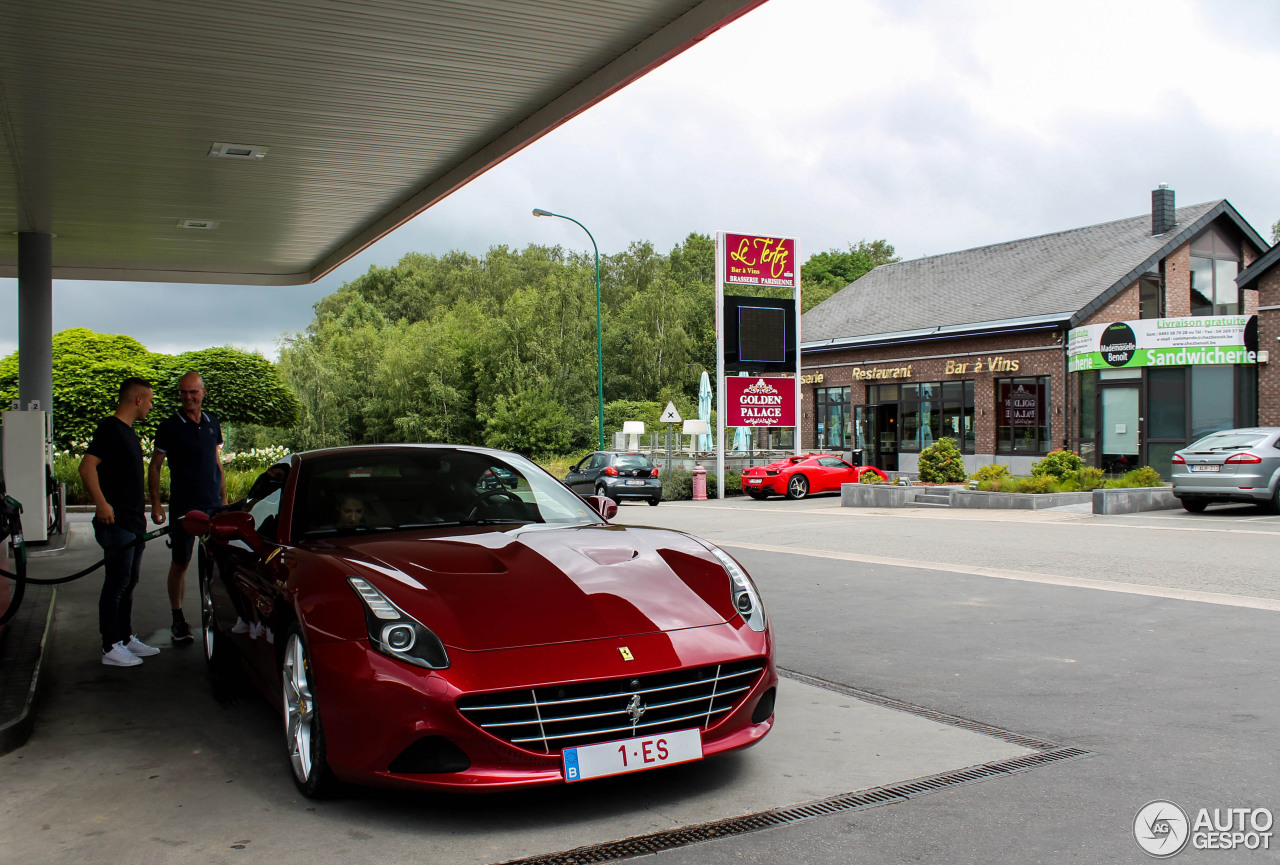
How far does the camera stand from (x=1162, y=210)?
32.7 m

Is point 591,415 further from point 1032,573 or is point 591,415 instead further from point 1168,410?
point 1032,573

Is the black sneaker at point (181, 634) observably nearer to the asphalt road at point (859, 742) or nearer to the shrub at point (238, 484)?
the asphalt road at point (859, 742)

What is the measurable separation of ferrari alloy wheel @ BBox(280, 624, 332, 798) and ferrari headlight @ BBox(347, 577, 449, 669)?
1.28 ft

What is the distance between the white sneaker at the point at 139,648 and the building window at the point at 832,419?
3441 centimetres

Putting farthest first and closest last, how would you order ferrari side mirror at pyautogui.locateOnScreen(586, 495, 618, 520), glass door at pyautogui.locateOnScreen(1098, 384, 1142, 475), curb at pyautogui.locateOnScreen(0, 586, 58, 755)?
glass door at pyautogui.locateOnScreen(1098, 384, 1142, 475) → ferrari side mirror at pyautogui.locateOnScreen(586, 495, 618, 520) → curb at pyautogui.locateOnScreen(0, 586, 58, 755)

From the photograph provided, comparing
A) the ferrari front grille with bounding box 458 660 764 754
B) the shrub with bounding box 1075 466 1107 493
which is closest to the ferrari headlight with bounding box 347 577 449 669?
the ferrari front grille with bounding box 458 660 764 754

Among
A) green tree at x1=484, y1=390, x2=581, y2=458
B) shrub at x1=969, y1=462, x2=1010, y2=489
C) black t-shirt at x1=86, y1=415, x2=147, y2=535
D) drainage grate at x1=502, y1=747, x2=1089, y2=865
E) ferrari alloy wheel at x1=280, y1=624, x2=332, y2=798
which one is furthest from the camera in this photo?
green tree at x1=484, y1=390, x2=581, y2=458

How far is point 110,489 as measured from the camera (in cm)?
654

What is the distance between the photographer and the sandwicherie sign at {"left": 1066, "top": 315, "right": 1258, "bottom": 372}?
26922mm

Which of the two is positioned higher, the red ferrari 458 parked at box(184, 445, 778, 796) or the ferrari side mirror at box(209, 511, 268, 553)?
the ferrari side mirror at box(209, 511, 268, 553)

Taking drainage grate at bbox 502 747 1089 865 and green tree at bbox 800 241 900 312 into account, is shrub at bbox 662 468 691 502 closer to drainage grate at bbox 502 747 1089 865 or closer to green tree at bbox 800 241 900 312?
drainage grate at bbox 502 747 1089 865

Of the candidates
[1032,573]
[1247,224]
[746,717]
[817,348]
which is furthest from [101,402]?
[1247,224]

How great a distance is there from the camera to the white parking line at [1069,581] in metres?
8.45

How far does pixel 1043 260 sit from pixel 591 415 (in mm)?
32732
